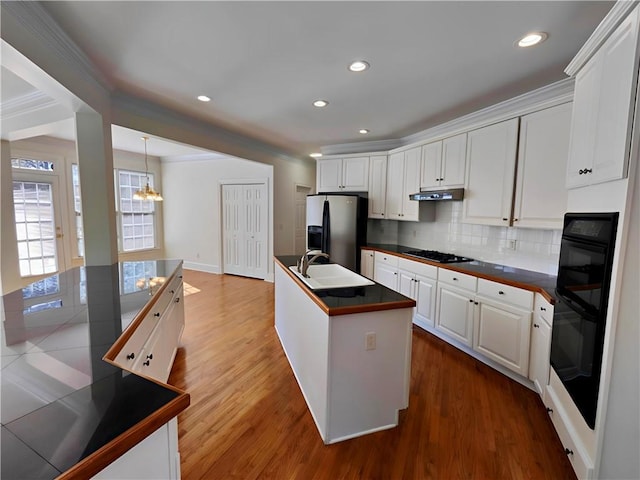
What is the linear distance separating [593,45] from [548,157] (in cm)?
106

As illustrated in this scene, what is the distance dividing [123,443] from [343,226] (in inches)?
156

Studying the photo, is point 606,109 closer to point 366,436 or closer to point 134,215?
point 366,436

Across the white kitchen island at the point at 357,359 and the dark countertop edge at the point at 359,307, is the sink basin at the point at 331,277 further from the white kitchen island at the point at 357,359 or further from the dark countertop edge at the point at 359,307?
the dark countertop edge at the point at 359,307

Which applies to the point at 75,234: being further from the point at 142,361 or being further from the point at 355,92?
the point at 355,92

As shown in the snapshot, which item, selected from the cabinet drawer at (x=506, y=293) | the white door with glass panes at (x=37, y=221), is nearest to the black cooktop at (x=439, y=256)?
the cabinet drawer at (x=506, y=293)

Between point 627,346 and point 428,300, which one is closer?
point 627,346

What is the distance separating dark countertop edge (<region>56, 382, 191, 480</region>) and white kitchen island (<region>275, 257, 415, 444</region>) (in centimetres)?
101

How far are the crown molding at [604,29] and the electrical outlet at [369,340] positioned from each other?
198 centimetres

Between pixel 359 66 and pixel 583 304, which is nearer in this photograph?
pixel 583 304

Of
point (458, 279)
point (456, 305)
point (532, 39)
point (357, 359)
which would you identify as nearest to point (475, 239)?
point (458, 279)

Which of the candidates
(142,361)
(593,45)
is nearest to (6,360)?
(142,361)

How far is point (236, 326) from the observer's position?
11.7ft

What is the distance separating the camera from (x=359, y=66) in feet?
7.41

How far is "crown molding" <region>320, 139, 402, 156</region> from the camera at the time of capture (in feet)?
15.1
